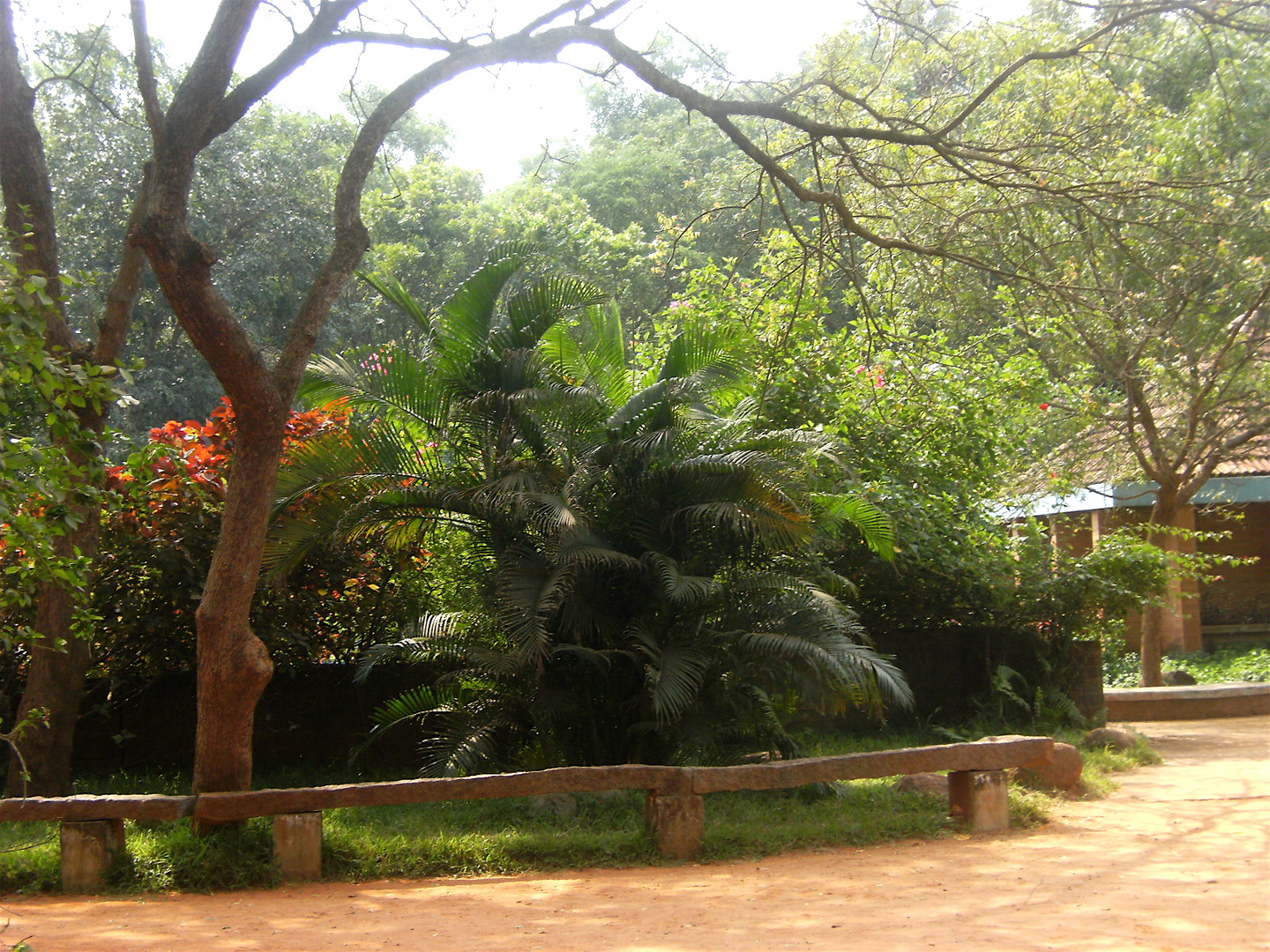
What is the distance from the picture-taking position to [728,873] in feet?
19.4

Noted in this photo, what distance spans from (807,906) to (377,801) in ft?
7.95

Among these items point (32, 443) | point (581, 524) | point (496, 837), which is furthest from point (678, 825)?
point (32, 443)

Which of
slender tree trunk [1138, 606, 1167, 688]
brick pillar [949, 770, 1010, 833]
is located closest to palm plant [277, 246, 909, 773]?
brick pillar [949, 770, 1010, 833]

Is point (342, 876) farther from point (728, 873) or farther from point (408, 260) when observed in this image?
point (408, 260)

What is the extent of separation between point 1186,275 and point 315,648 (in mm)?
9130

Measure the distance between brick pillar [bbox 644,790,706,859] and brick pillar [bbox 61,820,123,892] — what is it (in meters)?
3.07

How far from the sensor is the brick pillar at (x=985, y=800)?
6.70m

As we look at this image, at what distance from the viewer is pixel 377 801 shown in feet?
19.8

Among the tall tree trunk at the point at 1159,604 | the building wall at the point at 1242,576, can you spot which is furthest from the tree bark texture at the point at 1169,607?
the building wall at the point at 1242,576

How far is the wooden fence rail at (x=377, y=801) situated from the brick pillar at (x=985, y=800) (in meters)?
0.47

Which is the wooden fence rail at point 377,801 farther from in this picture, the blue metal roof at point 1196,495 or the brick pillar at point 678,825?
the blue metal roof at point 1196,495

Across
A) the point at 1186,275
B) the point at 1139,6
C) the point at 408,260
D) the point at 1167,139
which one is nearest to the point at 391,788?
the point at 1139,6

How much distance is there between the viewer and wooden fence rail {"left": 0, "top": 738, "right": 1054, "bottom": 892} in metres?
5.96

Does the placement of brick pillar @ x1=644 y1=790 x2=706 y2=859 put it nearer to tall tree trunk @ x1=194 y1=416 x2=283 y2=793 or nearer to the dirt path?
the dirt path
